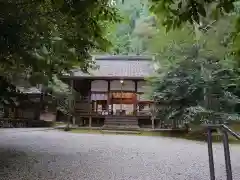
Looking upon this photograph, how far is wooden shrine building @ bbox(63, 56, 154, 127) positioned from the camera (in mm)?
19994

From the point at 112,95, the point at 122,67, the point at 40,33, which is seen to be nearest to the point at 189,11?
the point at 40,33

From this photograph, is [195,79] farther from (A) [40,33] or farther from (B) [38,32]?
(B) [38,32]

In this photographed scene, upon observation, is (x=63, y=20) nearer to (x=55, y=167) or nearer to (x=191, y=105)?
(x=55, y=167)

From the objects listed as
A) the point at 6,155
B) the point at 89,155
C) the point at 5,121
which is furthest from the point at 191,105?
the point at 5,121

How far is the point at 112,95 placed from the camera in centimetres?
2262

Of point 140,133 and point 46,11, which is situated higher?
point 46,11

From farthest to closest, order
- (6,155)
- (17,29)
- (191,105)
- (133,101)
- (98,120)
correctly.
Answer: (133,101) < (98,120) < (191,105) < (6,155) < (17,29)

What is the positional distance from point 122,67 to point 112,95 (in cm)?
210

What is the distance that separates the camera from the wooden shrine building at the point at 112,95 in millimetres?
19994

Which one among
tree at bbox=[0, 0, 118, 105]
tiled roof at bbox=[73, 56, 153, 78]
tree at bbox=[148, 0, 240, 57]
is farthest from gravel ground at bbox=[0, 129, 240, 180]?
tiled roof at bbox=[73, 56, 153, 78]

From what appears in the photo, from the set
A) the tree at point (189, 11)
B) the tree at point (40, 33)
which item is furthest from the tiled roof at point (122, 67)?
the tree at point (189, 11)

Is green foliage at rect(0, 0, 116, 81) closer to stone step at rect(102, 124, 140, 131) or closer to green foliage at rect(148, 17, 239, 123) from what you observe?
green foliage at rect(148, 17, 239, 123)

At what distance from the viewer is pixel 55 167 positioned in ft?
21.0

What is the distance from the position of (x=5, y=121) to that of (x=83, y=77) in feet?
17.6
